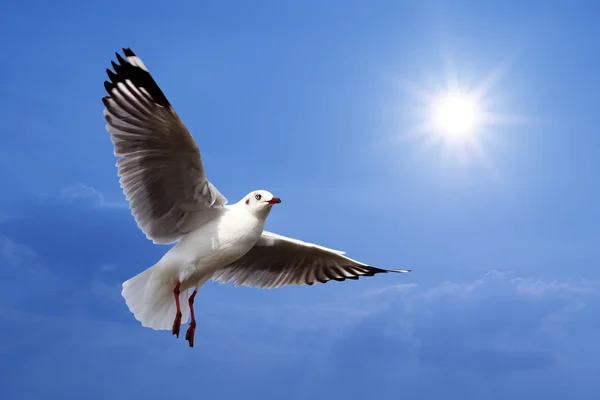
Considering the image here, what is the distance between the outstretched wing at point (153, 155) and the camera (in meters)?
5.52

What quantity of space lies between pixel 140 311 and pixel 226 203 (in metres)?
1.06

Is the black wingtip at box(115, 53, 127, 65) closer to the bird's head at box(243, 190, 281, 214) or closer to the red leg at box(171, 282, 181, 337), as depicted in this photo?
the bird's head at box(243, 190, 281, 214)

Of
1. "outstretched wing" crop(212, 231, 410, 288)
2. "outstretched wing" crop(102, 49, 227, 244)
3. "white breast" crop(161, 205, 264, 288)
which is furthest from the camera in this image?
"outstretched wing" crop(212, 231, 410, 288)

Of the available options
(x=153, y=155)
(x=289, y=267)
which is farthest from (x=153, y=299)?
(x=289, y=267)

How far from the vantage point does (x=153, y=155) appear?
222 inches

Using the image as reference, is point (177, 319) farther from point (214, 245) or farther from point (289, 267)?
point (289, 267)

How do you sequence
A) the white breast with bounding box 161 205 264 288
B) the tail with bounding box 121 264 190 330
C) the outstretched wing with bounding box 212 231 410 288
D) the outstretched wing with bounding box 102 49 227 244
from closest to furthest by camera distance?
the outstretched wing with bounding box 102 49 227 244 → the white breast with bounding box 161 205 264 288 → the tail with bounding box 121 264 190 330 → the outstretched wing with bounding box 212 231 410 288

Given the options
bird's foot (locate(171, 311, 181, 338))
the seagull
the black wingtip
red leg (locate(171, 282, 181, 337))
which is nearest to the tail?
the seagull

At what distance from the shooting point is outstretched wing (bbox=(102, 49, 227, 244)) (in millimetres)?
5523

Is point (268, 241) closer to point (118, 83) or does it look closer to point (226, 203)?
point (226, 203)

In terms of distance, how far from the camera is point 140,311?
6.07 meters

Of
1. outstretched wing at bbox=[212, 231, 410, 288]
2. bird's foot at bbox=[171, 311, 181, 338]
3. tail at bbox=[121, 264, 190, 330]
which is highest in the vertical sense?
outstretched wing at bbox=[212, 231, 410, 288]

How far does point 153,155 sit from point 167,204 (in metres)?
0.43

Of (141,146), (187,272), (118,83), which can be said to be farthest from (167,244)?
(118,83)
